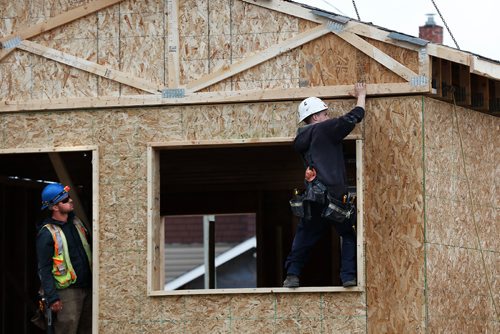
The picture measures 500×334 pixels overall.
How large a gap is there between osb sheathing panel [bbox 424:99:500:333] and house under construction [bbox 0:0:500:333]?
0.02m

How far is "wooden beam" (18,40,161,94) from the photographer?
16328mm

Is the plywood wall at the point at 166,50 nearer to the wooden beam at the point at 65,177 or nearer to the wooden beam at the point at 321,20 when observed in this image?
the wooden beam at the point at 321,20

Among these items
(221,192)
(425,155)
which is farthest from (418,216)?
(221,192)

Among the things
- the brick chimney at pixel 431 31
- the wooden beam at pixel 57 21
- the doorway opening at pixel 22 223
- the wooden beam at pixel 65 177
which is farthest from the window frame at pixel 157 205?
the brick chimney at pixel 431 31

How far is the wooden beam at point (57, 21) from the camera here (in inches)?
651

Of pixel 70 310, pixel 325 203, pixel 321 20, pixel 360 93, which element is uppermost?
pixel 321 20

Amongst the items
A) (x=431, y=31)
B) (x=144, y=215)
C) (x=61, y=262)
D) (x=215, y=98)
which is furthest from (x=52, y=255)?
(x=431, y=31)

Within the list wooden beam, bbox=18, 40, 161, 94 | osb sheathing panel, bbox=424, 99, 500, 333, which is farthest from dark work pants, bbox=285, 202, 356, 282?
wooden beam, bbox=18, 40, 161, 94

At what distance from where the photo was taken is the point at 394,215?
1560 cm

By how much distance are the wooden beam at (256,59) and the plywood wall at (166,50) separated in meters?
0.05

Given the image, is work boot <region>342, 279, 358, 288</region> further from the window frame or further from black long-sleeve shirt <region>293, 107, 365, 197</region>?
black long-sleeve shirt <region>293, 107, 365, 197</region>

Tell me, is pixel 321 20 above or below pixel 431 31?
below

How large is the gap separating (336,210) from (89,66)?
3.36 metres

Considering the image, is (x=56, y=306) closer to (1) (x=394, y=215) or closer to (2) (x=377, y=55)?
(1) (x=394, y=215)
